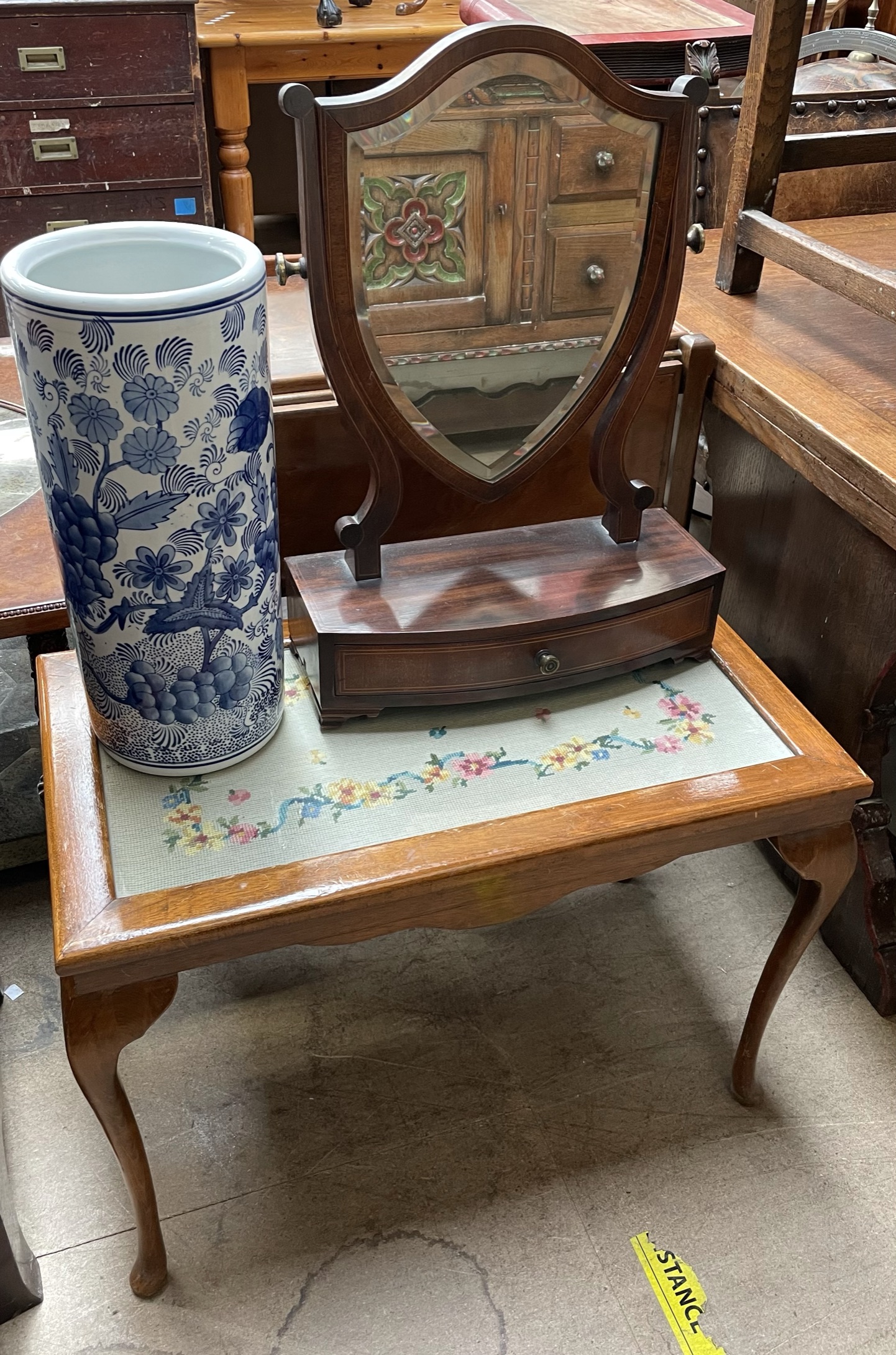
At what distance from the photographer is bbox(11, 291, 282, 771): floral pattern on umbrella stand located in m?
0.81

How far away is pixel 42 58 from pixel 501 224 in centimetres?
199

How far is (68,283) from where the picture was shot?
2.96 feet

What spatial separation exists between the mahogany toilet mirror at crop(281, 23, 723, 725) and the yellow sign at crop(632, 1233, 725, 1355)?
0.57 meters

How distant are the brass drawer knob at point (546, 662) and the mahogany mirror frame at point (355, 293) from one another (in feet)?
0.53

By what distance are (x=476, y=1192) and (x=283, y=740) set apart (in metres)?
0.53

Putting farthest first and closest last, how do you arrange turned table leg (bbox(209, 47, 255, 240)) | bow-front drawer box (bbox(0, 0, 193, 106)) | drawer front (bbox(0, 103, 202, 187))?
turned table leg (bbox(209, 47, 255, 240)), drawer front (bbox(0, 103, 202, 187)), bow-front drawer box (bbox(0, 0, 193, 106))

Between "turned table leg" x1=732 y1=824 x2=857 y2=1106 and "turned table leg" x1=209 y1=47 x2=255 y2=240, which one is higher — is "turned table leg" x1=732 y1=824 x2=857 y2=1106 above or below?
below

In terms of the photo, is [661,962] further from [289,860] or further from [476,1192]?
[289,860]

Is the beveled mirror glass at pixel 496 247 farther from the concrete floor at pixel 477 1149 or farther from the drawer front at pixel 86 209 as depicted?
the drawer front at pixel 86 209

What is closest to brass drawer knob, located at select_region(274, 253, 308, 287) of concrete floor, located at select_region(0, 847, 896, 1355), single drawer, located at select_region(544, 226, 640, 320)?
single drawer, located at select_region(544, 226, 640, 320)

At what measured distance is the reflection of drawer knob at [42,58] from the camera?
2480 mm

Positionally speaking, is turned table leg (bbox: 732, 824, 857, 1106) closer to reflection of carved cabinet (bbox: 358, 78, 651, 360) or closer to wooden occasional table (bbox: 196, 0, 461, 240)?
reflection of carved cabinet (bbox: 358, 78, 651, 360)

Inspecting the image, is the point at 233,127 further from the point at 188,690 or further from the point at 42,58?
the point at 188,690

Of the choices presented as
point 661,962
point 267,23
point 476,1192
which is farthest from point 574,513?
point 267,23
